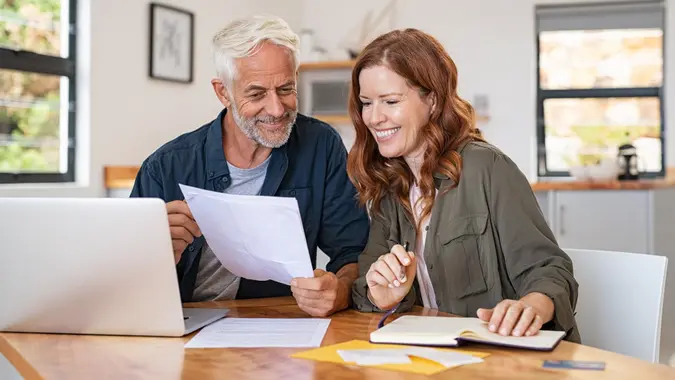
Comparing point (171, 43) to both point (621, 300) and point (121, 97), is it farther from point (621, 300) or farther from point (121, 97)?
point (621, 300)

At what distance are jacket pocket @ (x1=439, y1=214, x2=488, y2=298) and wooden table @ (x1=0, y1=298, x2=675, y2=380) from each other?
1.20 ft

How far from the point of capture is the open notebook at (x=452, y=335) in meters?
1.39

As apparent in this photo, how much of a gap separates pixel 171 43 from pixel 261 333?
3.52 metres

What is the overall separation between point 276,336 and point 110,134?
10.2ft

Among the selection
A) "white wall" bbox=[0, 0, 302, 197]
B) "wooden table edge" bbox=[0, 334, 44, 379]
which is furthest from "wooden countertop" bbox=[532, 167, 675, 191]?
"wooden table edge" bbox=[0, 334, 44, 379]

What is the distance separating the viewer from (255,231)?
1629 millimetres

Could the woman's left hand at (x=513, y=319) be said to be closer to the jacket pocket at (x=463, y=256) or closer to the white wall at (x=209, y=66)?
the jacket pocket at (x=463, y=256)

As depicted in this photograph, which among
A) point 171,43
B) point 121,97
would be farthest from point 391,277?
point 171,43

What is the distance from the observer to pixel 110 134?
4.42 meters

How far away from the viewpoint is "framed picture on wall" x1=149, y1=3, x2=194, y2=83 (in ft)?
15.3

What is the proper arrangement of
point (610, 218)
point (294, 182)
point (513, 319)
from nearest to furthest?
point (513, 319), point (294, 182), point (610, 218)

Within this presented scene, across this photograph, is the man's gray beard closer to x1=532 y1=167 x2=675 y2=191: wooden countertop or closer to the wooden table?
the wooden table

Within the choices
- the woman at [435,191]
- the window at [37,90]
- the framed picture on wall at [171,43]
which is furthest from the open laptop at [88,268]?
the framed picture on wall at [171,43]

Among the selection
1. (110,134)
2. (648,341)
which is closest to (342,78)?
(110,134)
